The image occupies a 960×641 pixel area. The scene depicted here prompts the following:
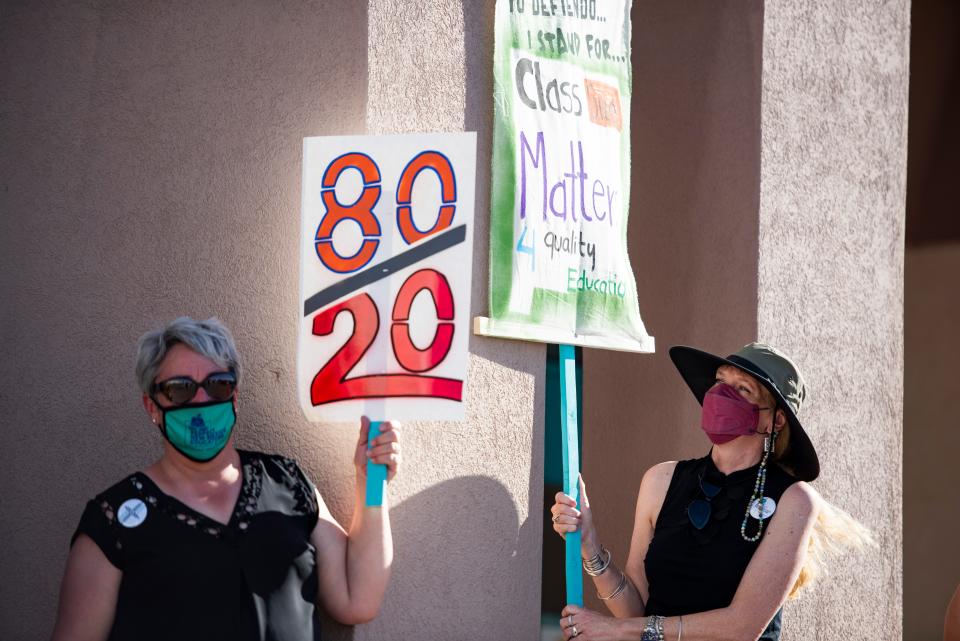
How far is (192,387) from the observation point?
11.2 ft

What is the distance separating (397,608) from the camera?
413 centimetres

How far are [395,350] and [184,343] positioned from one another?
636 mm

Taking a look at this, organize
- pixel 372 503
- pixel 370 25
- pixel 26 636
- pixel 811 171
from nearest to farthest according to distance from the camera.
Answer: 1. pixel 372 503
2. pixel 26 636
3. pixel 370 25
4. pixel 811 171

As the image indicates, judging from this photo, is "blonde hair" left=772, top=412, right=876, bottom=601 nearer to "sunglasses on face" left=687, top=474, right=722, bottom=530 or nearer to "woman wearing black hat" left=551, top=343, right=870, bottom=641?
"woman wearing black hat" left=551, top=343, right=870, bottom=641

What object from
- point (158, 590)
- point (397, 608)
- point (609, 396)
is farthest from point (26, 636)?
point (609, 396)

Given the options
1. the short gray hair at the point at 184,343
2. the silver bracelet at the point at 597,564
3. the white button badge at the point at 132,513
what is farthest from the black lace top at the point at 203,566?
the silver bracelet at the point at 597,564

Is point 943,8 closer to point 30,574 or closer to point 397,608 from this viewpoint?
point 397,608

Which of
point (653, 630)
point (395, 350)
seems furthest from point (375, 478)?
point (653, 630)

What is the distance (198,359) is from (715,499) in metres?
1.71

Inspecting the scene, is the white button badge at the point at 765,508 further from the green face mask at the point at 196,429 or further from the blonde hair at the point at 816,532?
the green face mask at the point at 196,429

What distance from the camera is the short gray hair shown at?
3434 millimetres

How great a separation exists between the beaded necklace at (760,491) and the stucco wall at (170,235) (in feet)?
3.43

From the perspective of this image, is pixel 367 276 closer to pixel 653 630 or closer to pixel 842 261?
pixel 653 630

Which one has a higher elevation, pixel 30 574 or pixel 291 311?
pixel 291 311
